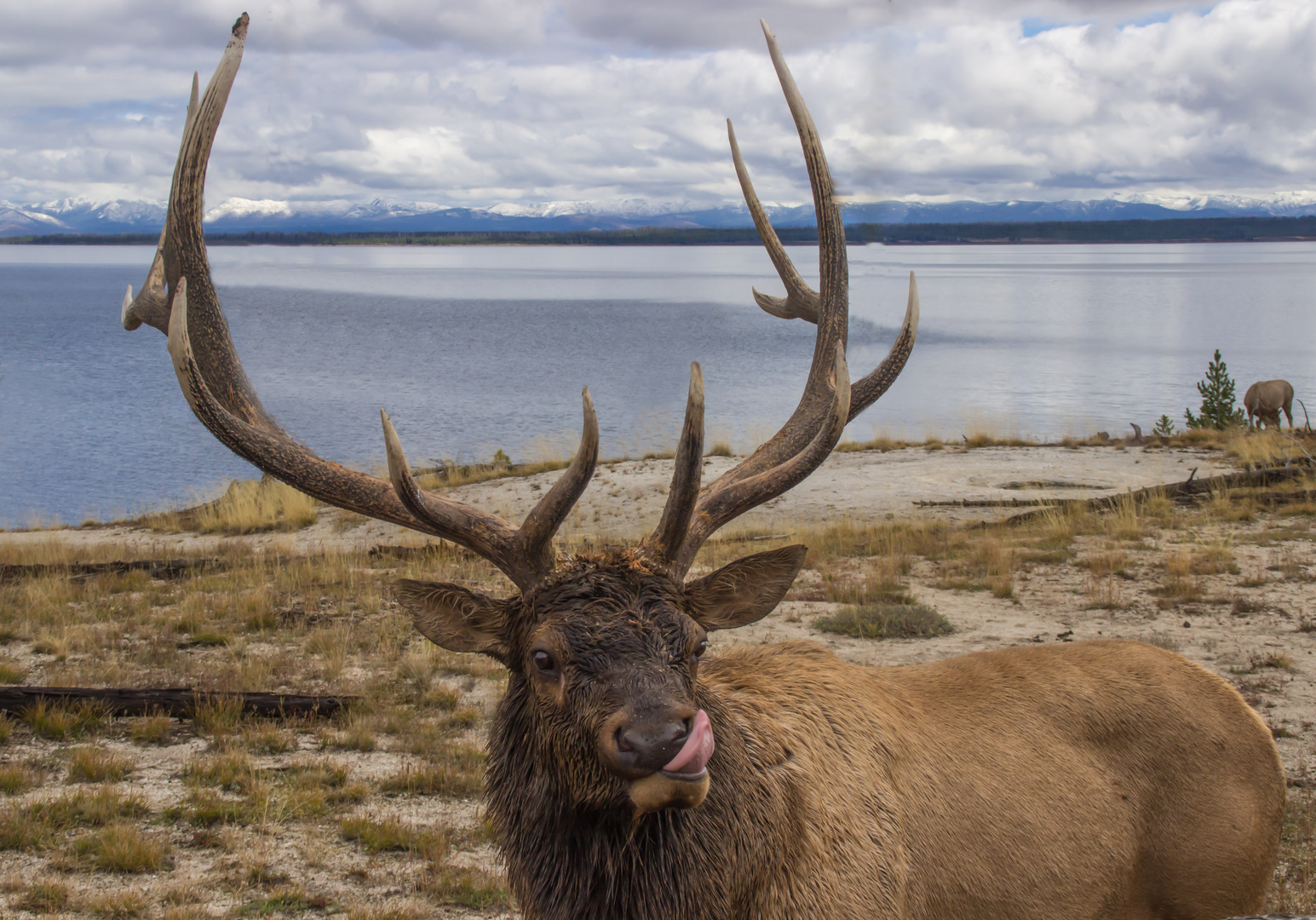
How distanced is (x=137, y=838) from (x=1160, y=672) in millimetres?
4940

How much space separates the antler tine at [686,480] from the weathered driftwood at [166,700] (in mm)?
4650

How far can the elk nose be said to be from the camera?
2.50 m

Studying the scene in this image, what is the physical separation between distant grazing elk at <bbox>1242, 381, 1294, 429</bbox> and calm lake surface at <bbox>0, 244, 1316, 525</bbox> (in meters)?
6.34

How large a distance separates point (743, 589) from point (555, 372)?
152 feet

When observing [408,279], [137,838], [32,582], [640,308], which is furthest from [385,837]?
[408,279]

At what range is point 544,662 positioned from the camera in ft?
9.56

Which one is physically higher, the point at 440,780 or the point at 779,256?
the point at 779,256

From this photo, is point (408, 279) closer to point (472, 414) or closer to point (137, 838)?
point (472, 414)

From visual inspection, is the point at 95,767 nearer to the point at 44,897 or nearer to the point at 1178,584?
the point at 44,897

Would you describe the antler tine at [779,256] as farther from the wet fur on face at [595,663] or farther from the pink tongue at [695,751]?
the pink tongue at [695,751]

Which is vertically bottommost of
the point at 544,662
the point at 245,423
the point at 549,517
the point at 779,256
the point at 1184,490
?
the point at 1184,490

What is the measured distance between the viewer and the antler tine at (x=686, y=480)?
296cm

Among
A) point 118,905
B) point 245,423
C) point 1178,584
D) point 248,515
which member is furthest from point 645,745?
point 248,515

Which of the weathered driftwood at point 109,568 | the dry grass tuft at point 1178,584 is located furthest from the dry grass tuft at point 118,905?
the dry grass tuft at point 1178,584
